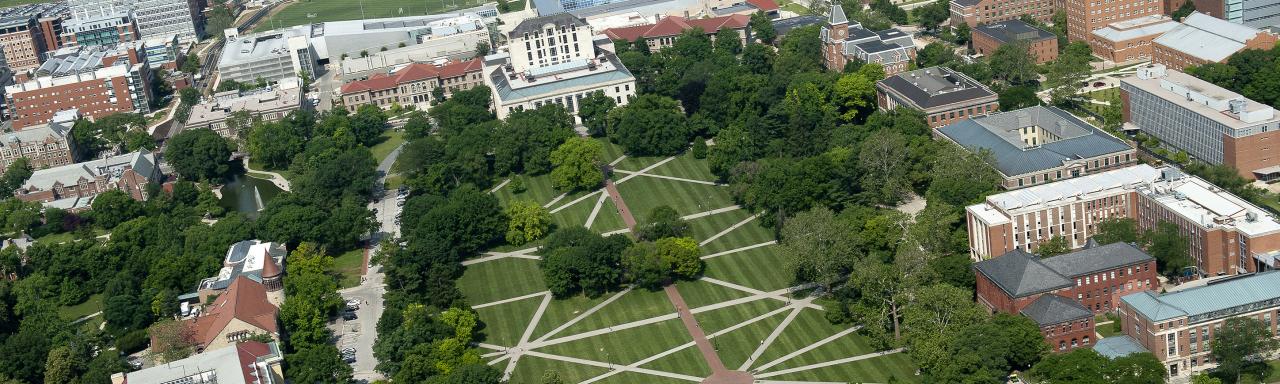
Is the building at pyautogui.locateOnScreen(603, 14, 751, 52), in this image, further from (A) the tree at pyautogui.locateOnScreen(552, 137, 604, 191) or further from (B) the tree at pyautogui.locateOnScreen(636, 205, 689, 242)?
(B) the tree at pyautogui.locateOnScreen(636, 205, 689, 242)

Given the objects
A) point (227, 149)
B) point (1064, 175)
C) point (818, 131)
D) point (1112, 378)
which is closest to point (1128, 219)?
point (1064, 175)

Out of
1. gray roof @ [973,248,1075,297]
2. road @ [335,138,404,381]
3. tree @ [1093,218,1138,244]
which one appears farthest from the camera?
tree @ [1093,218,1138,244]

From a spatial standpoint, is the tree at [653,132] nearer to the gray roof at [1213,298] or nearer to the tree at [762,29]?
the tree at [762,29]

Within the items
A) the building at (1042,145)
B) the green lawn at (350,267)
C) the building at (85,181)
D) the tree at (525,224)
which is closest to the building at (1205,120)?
the building at (1042,145)

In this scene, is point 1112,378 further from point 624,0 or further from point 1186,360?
point 624,0

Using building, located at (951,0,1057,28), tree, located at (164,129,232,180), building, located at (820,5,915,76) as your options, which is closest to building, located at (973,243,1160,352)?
building, located at (820,5,915,76)

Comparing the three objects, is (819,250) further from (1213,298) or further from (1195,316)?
(1213,298)

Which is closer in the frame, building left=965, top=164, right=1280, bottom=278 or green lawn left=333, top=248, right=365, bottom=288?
building left=965, top=164, right=1280, bottom=278

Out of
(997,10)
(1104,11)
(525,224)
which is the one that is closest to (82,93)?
(525,224)
